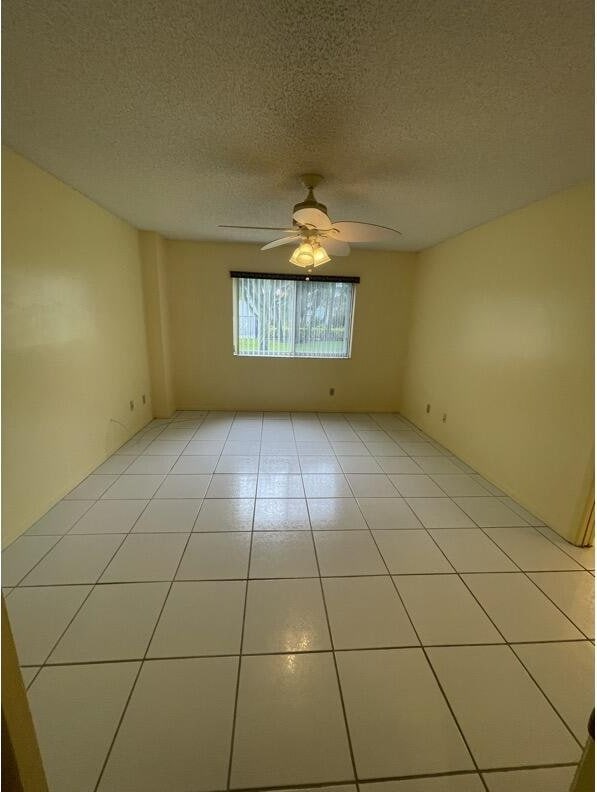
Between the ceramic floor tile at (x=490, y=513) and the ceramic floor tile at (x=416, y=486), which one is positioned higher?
the ceramic floor tile at (x=416, y=486)

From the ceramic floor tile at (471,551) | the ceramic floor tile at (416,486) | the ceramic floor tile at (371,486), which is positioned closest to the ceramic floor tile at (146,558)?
the ceramic floor tile at (371,486)

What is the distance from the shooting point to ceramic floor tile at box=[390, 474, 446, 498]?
8.29 ft

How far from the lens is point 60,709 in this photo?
109 centimetres

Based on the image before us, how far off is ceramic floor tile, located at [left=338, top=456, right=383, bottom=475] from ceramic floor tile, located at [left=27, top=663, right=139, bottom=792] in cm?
207

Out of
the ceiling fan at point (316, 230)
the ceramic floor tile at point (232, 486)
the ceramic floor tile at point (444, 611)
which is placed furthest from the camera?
the ceramic floor tile at point (232, 486)

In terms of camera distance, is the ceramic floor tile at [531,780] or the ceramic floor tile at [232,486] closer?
the ceramic floor tile at [531,780]

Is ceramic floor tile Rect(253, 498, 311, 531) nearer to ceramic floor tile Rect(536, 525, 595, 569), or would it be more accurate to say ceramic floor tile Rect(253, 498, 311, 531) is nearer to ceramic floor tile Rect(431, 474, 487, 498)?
ceramic floor tile Rect(431, 474, 487, 498)

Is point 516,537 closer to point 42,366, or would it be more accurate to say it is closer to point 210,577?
point 210,577

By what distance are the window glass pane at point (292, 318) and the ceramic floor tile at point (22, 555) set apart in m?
2.96

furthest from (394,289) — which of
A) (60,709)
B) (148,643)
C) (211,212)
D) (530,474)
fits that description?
(60,709)

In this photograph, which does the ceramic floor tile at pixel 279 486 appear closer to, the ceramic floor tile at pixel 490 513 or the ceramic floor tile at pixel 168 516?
the ceramic floor tile at pixel 168 516

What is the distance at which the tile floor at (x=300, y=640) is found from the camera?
1001 millimetres

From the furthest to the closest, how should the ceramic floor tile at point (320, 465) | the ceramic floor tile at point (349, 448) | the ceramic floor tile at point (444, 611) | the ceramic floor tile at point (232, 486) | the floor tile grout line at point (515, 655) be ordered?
the ceramic floor tile at point (349, 448)
the ceramic floor tile at point (320, 465)
the ceramic floor tile at point (232, 486)
the ceramic floor tile at point (444, 611)
the floor tile grout line at point (515, 655)

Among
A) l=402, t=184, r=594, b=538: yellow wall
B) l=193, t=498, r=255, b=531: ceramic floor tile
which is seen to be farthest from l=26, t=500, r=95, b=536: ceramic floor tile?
l=402, t=184, r=594, b=538: yellow wall
